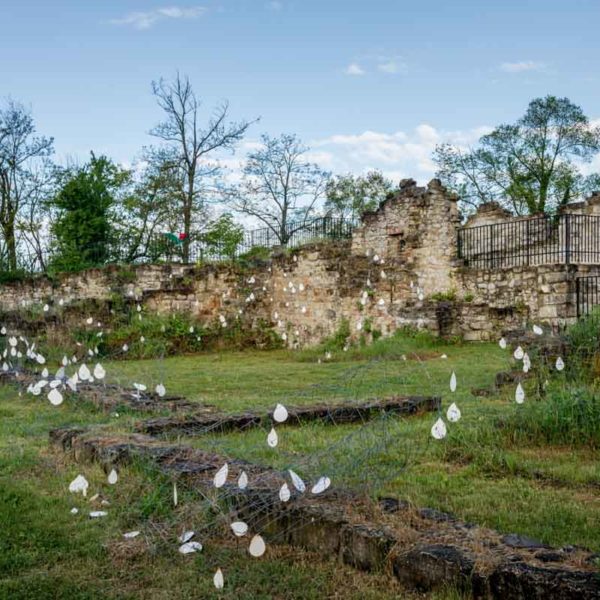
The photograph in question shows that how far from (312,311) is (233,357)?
2.84 metres

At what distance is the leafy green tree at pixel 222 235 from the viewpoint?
3162 cm

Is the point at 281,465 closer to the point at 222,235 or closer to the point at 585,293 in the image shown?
the point at 585,293

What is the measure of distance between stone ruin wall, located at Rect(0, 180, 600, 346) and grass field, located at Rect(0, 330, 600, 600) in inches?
334

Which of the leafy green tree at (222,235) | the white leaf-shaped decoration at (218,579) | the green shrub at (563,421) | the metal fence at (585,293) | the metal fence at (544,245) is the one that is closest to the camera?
the white leaf-shaped decoration at (218,579)

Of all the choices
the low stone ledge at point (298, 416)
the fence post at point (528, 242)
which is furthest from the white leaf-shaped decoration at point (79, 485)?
the fence post at point (528, 242)

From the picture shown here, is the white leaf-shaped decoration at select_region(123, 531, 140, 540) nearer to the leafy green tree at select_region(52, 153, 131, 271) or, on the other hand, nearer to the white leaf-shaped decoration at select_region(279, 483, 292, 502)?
the white leaf-shaped decoration at select_region(279, 483, 292, 502)

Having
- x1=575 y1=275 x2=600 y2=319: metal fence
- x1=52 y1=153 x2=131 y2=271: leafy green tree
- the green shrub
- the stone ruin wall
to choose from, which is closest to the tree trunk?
x1=52 y1=153 x2=131 y2=271: leafy green tree

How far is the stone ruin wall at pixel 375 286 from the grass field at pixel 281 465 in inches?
334

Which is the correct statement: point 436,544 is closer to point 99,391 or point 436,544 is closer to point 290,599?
point 290,599

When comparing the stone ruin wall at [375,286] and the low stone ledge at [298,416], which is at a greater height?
the stone ruin wall at [375,286]

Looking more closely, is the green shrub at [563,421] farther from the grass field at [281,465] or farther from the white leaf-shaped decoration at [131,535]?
the white leaf-shaped decoration at [131,535]

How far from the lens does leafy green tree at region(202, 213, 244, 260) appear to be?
31.6 m

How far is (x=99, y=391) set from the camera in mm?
9414

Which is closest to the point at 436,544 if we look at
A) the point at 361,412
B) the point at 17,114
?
the point at 361,412
